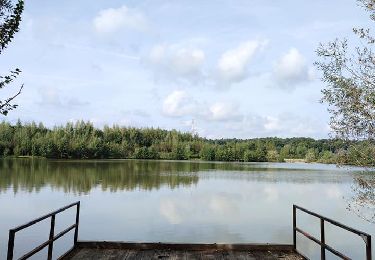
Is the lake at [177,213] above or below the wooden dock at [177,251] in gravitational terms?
below

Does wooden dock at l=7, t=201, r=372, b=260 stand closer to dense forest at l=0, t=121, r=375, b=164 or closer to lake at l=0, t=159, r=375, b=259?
lake at l=0, t=159, r=375, b=259

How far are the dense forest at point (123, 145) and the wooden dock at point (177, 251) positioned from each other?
77645 millimetres

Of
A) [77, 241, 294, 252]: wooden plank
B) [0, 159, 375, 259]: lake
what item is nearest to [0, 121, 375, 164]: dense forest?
[0, 159, 375, 259]: lake

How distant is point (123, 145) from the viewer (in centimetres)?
11738

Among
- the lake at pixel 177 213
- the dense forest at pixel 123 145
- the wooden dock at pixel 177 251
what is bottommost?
the lake at pixel 177 213

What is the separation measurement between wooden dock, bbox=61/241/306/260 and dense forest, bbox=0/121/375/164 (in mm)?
77645

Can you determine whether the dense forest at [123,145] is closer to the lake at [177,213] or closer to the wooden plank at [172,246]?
the lake at [177,213]

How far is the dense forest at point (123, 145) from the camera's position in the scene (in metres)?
97.8

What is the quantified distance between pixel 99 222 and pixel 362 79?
13.3m

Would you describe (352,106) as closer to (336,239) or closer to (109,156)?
(336,239)

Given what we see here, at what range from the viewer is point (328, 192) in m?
35.6

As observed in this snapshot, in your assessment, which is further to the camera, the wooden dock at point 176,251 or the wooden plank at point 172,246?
the wooden plank at point 172,246

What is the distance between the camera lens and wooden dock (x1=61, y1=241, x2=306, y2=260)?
323 inches

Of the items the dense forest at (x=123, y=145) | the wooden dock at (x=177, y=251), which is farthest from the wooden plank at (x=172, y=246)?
the dense forest at (x=123, y=145)
